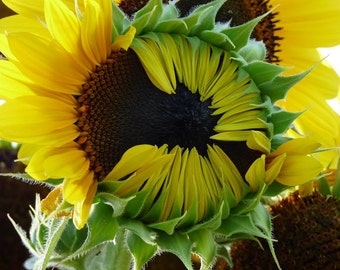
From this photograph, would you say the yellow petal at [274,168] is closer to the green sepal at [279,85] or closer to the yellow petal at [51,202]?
the green sepal at [279,85]

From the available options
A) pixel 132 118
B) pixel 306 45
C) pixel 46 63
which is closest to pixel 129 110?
pixel 132 118

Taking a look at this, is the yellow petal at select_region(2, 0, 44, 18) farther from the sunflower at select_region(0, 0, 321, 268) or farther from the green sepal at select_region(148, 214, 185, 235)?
the green sepal at select_region(148, 214, 185, 235)

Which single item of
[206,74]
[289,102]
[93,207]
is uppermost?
[206,74]

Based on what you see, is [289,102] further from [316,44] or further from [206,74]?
[206,74]

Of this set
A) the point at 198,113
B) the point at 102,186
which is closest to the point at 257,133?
the point at 198,113

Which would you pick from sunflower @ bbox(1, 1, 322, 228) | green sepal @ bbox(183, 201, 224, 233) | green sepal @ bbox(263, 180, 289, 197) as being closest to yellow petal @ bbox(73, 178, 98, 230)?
sunflower @ bbox(1, 1, 322, 228)

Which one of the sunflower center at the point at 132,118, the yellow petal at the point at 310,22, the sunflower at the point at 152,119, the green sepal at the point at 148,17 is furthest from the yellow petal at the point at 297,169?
the yellow petal at the point at 310,22

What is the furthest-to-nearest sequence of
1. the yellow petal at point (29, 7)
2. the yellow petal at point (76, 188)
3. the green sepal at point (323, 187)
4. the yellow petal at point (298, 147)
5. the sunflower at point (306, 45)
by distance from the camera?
the sunflower at point (306, 45), the green sepal at point (323, 187), the yellow petal at point (29, 7), the yellow petal at point (298, 147), the yellow petal at point (76, 188)
